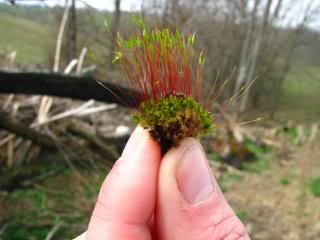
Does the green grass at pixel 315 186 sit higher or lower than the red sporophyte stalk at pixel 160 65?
lower

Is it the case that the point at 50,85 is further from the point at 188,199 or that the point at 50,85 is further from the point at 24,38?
the point at 24,38

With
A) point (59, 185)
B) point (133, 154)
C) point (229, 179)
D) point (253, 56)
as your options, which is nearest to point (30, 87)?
point (59, 185)

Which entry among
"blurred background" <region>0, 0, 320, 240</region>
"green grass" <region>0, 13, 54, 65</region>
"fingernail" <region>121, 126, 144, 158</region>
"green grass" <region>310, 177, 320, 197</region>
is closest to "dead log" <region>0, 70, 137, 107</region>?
"blurred background" <region>0, 0, 320, 240</region>

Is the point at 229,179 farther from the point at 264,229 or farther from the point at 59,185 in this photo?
the point at 59,185

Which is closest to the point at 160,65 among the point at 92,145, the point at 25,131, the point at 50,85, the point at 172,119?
the point at 172,119

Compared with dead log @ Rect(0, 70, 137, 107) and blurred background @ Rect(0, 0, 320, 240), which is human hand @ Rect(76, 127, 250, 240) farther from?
dead log @ Rect(0, 70, 137, 107)

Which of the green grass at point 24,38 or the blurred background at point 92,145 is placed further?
the green grass at point 24,38

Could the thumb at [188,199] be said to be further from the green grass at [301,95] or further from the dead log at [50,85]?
the green grass at [301,95]

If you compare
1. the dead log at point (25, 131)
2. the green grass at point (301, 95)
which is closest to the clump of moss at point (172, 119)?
the dead log at point (25, 131)
